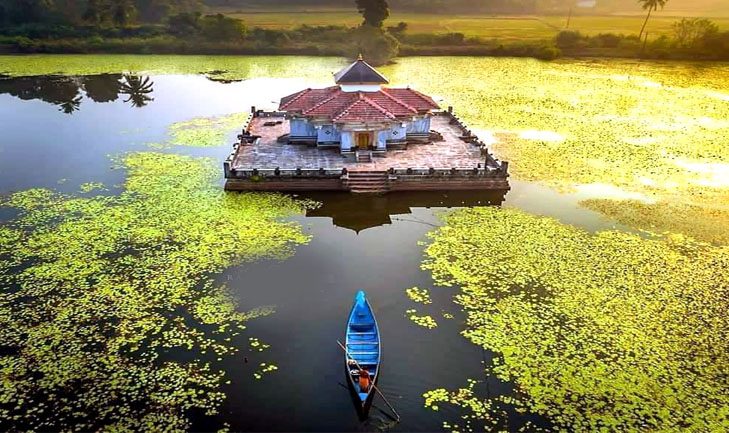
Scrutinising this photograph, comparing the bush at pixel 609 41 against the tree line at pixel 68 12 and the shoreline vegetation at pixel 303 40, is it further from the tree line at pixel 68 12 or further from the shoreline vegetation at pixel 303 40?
the tree line at pixel 68 12

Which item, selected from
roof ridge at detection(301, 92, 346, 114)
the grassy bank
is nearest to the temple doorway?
roof ridge at detection(301, 92, 346, 114)

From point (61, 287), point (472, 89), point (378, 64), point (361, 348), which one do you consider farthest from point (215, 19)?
point (361, 348)

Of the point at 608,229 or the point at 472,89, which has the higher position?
the point at 472,89

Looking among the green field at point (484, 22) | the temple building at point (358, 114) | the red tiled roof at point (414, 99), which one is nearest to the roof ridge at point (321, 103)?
the temple building at point (358, 114)

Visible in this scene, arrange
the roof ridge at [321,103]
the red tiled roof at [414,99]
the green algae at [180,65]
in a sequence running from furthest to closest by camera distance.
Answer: the green algae at [180,65], the red tiled roof at [414,99], the roof ridge at [321,103]

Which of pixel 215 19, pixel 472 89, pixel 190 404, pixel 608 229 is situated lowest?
pixel 190 404

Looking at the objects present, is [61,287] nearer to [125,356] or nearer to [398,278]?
[125,356]

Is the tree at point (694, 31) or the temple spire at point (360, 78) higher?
the tree at point (694, 31)

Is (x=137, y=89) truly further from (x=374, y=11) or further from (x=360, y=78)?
(x=374, y=11)
